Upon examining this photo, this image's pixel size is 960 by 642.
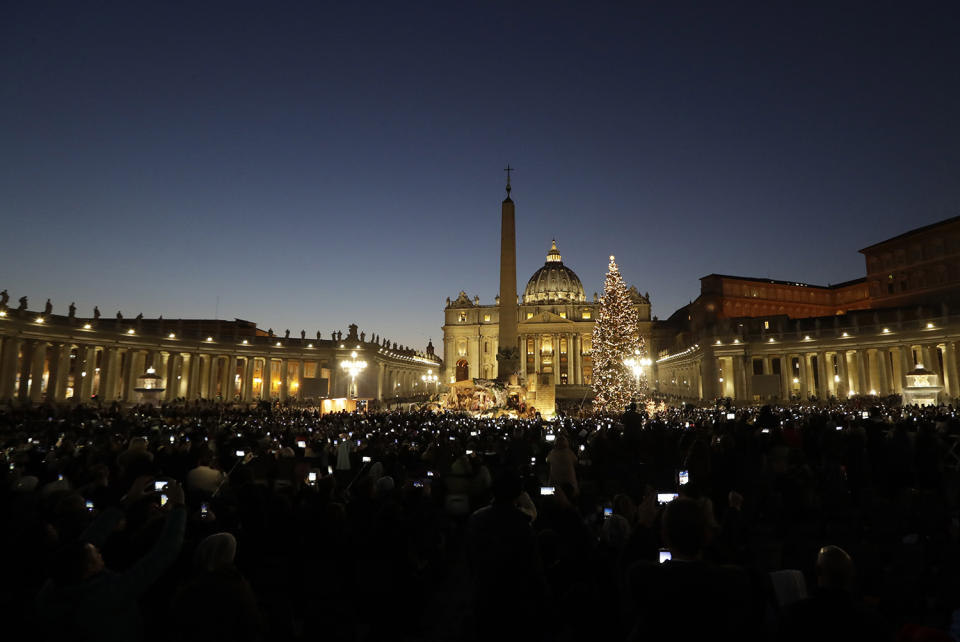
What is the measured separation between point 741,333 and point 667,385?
3139 centimetres

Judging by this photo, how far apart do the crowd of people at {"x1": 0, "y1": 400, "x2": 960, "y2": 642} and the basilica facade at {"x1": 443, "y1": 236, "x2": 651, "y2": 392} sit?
331ft

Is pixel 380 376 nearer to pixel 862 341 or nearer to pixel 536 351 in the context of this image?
pixel 536 351

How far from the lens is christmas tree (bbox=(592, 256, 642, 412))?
133 feet

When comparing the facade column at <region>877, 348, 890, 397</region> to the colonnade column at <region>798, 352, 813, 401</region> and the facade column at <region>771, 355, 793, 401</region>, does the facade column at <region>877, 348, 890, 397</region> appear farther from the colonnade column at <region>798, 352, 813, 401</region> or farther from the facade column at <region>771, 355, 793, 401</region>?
the facade column at <region>771, 355, 793, 401</region>

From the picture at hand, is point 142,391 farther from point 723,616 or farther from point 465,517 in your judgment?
point 723,616

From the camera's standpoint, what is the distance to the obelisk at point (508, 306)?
1801 inches

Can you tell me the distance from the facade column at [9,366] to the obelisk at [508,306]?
3861 centimetres

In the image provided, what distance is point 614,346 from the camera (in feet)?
134

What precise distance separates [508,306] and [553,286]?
8880 cm

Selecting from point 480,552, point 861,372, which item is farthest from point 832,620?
point 861,372

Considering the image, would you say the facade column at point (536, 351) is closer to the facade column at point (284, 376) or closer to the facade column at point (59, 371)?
the facade column at point (284, 376)

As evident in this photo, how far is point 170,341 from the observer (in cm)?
5953

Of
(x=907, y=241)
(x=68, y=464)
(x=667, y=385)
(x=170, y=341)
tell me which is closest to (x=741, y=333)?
(x=907, y=241)

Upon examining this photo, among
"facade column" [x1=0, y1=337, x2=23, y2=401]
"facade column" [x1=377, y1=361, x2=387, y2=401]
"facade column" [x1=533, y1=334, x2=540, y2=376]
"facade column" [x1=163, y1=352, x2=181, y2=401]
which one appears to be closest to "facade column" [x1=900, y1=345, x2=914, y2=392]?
"facade column" [x1=377, y1=361, x2=387, y2=401]
